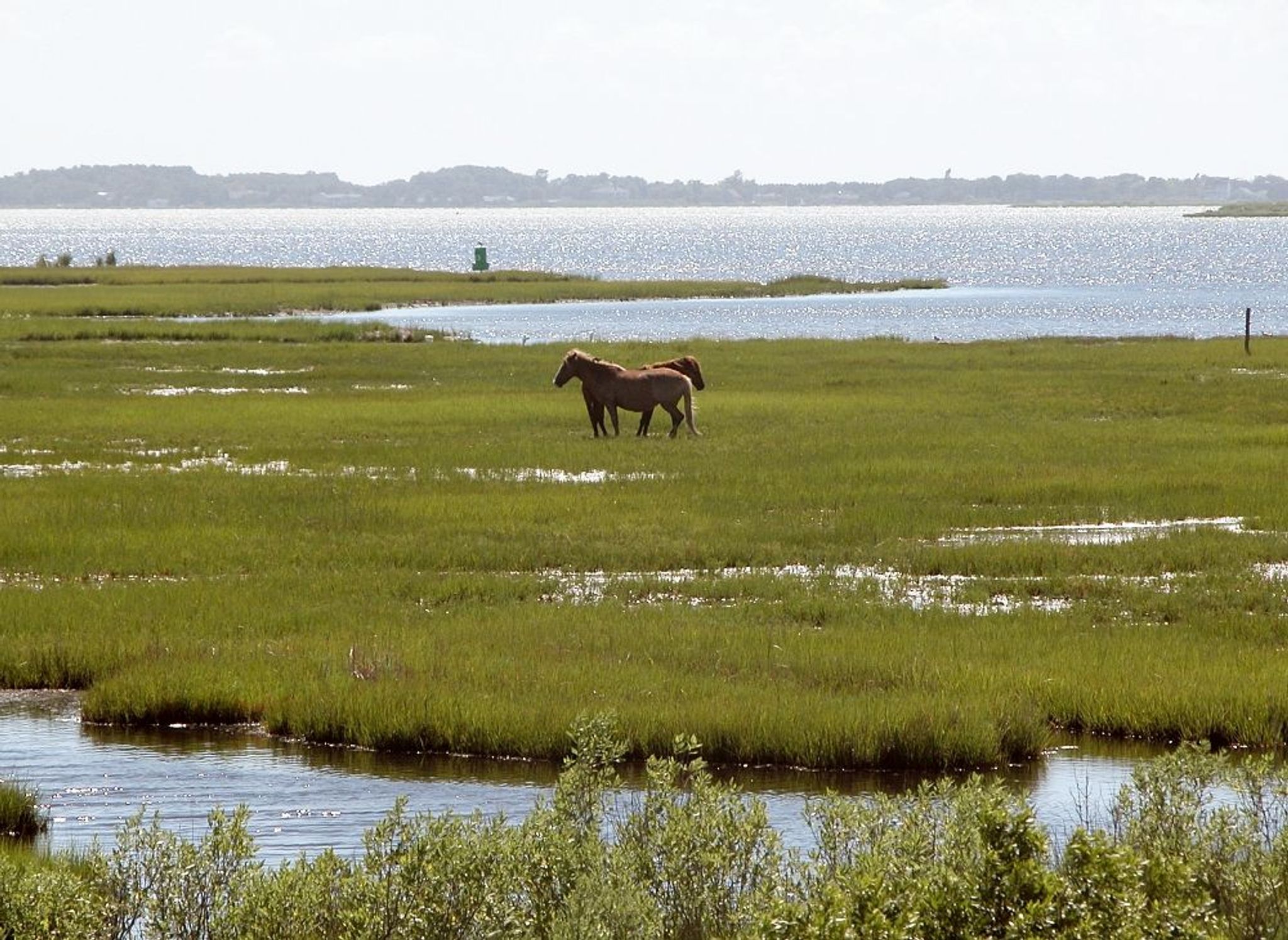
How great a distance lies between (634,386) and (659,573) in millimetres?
11470

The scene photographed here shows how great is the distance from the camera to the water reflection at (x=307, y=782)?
11836 millimetres

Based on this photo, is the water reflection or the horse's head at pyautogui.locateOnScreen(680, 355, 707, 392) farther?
the horse's head at pyautogui.locateOnScreen(680, 355, 707, 392)

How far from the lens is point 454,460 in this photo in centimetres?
2822

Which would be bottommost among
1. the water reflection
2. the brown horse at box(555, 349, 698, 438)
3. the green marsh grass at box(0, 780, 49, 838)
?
the water reflection

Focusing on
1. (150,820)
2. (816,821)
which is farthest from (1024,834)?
(150,820)

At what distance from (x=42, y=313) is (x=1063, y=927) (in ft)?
205

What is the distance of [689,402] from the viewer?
31234 millimetres

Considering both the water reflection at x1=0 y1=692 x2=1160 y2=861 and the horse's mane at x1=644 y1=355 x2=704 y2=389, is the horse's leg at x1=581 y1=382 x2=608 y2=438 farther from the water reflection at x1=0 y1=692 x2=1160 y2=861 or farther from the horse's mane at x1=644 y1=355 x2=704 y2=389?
the water reflection at x1=0 y1=692 x2=1160 y2=861

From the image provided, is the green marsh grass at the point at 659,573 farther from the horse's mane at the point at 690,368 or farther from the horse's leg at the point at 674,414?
the horse's mane at the point at 690,368

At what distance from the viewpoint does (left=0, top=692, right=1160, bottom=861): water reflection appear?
11.8 m

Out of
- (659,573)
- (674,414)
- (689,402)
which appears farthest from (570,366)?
(659,573)

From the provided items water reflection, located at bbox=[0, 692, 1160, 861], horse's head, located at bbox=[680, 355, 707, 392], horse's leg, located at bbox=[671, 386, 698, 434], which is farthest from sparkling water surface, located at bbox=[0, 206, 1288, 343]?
water reflection, located at bbox=[0, 692, 1160, 861]

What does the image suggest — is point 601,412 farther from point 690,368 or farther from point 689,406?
point 690,368

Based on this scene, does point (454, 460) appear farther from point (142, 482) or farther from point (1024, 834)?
point (1024, 834)
